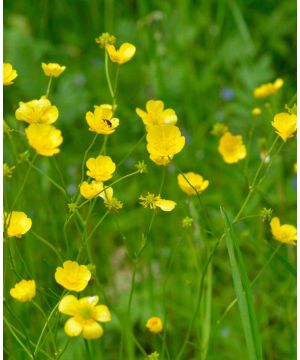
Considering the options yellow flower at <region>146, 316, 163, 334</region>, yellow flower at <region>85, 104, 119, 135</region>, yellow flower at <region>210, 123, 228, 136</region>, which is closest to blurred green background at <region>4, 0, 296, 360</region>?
yellow flower at <region>210, 123, 228, 136</region>

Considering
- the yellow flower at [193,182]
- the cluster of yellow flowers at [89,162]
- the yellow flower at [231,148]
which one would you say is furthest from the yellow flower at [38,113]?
the yellow flower at [231,148]

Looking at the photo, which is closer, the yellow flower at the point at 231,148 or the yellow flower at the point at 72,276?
the yellow flower at the point at 72,276

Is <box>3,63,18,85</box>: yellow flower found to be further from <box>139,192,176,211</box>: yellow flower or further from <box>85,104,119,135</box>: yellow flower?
<box>139,192,176,211</box>: yellow flower

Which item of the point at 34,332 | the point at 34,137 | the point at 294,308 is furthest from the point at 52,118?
the point at 294,308

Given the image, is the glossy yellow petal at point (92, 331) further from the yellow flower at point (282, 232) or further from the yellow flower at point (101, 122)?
the yellow flower at point (282, 232)

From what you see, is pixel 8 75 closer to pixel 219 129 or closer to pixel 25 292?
pixel 25 292

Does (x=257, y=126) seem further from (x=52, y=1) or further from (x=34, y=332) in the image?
(x=34, y=332)
